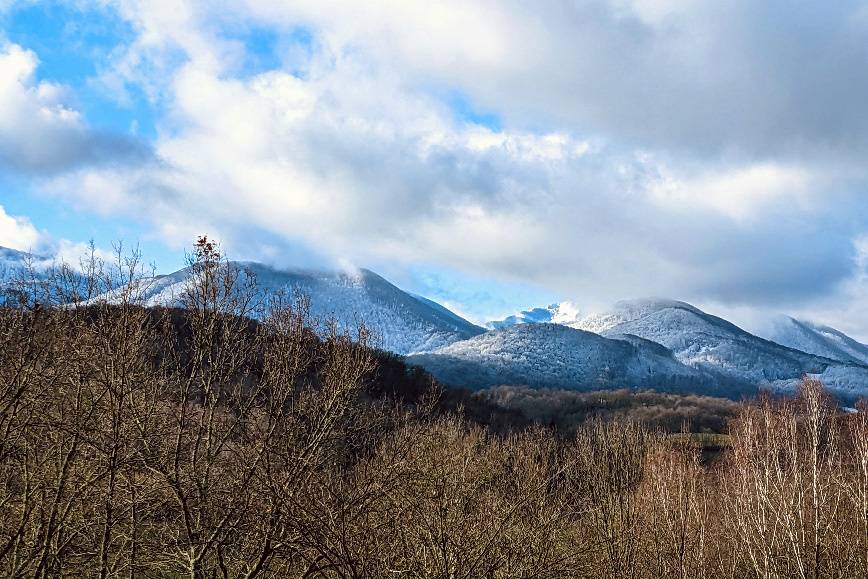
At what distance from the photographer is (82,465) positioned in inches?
612

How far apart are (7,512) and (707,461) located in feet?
267

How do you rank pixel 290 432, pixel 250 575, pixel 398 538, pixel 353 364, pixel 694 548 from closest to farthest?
1. pixel 250 575
2. pixel 398 538
3. pixel 290 432
4. pixel 353 364
5. pixel 694 548

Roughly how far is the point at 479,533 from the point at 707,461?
79115 mm

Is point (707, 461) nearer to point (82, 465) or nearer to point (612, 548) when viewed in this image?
point (612, 548)

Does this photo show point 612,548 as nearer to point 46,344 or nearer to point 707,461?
point 46,344

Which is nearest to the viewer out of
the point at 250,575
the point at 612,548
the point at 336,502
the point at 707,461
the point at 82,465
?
the point at 250,575

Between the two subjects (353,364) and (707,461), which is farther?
(707,461)

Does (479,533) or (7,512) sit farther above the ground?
(479,533)

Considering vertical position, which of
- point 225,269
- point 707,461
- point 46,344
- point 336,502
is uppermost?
point 225,269

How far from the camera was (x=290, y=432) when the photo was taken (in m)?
14.4

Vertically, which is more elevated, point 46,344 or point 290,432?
point 46,344

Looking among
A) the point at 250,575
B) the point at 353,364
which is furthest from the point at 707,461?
the point at 250,575

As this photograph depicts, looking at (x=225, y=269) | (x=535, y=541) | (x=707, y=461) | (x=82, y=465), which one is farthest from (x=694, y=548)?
(x=707, y=461)

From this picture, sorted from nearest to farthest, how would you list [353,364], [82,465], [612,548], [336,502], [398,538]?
[336,502] < [398,538] < [82,465] < [353,364] < [612,548]
